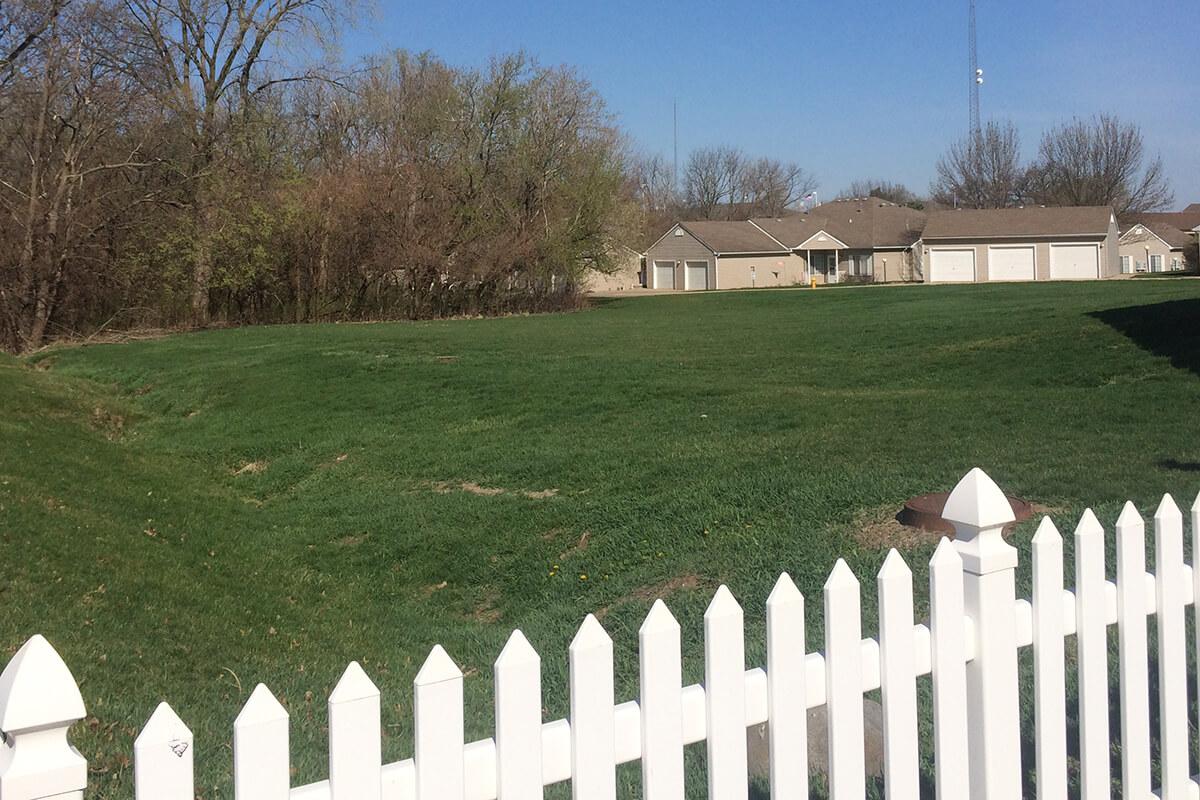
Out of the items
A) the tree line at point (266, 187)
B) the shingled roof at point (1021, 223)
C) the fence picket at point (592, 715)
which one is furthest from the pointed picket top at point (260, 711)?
the shingled roof at point (1021, 223)

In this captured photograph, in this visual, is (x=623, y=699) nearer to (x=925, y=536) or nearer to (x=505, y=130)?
(x=925, y=536)

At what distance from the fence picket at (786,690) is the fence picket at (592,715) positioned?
1.29ft

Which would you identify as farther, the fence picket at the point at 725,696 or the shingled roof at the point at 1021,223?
the shingled roof at the point at 1021,223

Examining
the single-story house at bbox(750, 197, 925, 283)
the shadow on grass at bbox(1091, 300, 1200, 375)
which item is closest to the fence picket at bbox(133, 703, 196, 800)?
the shadow on grass at bbox(1091, 300, 1200, 375)

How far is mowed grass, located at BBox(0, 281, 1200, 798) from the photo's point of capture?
20.6 ft

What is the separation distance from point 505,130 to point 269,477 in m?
38.8

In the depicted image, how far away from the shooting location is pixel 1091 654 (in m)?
3.00

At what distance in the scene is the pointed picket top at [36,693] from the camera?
1.67 metres

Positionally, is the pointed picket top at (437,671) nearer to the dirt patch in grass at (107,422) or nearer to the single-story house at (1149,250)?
the dirt patch in grass at (107,422)

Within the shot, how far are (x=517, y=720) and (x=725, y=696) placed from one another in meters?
0.47

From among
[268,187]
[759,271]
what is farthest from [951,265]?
[268,187]

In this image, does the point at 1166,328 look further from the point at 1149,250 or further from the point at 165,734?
the point at 1149,250

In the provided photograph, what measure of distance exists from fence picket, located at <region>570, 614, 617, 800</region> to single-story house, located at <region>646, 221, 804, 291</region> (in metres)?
73.6

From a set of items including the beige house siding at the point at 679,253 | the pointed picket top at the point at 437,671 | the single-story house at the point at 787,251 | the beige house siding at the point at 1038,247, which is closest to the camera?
the pointed picket top at the point at 437,671
